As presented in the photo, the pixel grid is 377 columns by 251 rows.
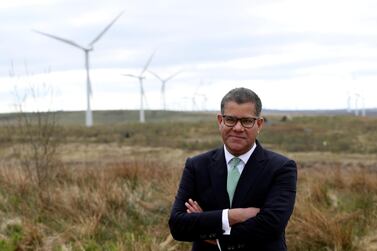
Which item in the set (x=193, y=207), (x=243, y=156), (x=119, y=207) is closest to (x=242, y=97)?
(x=243, y=156)

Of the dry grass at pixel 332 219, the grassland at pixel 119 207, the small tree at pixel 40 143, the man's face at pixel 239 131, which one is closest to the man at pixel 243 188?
the man's face at pixel 239 131

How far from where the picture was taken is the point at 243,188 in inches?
142

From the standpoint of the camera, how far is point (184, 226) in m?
3.77

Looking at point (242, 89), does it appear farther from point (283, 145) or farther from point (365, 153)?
point (283, 145)

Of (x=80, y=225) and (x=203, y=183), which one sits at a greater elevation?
(x=203, y=183)

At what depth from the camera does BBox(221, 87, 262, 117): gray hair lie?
3600mm

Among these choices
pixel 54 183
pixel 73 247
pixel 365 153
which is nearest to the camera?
pixel 73 247

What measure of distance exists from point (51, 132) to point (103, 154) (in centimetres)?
→ 1707

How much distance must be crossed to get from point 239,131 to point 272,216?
496 mm

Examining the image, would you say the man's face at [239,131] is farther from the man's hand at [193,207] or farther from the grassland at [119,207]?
the grassland at [119,207]

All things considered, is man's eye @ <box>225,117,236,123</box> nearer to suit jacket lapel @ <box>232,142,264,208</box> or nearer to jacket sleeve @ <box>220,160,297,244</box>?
suit jacket lapel @ <box>232,142,264,208</box>

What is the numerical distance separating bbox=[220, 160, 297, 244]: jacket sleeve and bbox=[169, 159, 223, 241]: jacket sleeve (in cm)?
10

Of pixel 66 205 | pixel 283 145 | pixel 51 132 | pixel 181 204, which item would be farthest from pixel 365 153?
pixel 181 204

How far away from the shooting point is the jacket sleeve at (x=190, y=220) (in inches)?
143
